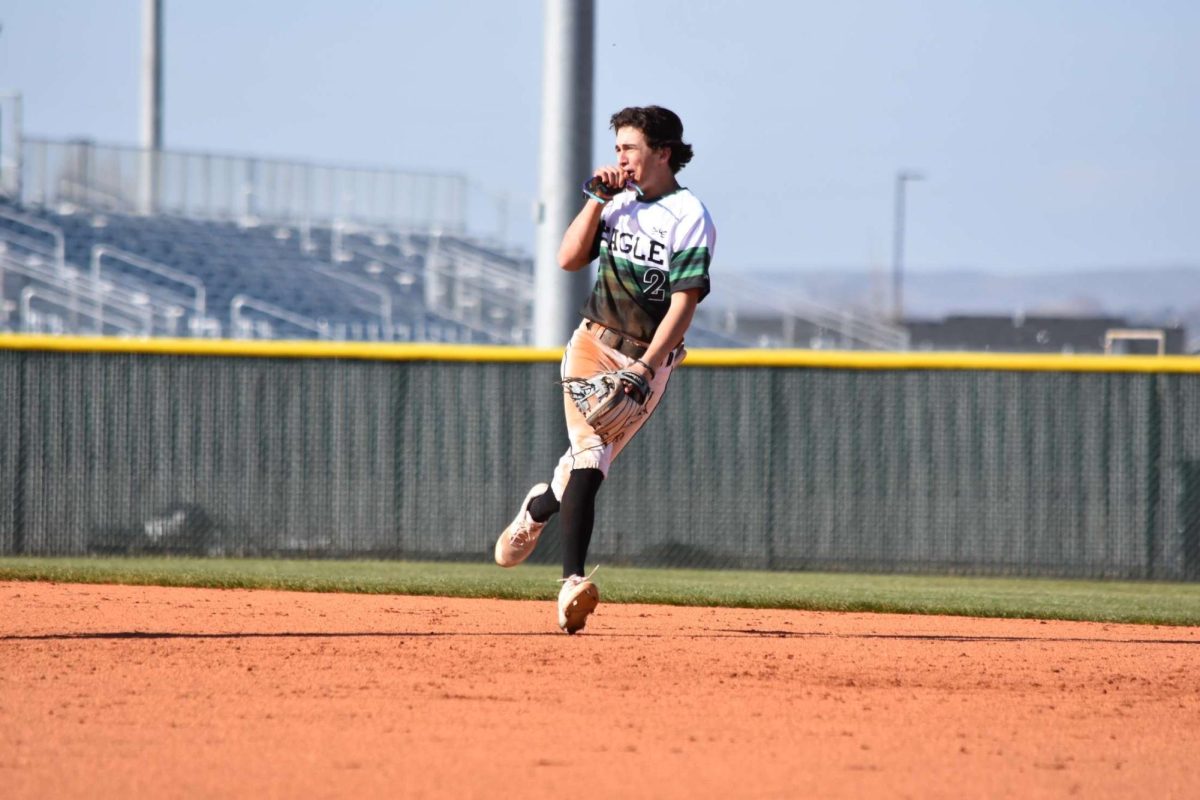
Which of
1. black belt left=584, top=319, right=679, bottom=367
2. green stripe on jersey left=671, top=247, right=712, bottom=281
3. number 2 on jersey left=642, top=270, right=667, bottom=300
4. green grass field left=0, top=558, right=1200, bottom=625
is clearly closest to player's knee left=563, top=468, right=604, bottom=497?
black belt left=584, top=319, right=679, bottom=367

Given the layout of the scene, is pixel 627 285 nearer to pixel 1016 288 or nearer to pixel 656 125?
pixel 656 125

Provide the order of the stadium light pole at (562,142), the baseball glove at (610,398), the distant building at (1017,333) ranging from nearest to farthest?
the baseball glove at (610,398) < the stadium light pole at (562,142) < the distant building at (1017,333)

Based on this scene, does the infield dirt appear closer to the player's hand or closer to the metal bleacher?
the player's hand

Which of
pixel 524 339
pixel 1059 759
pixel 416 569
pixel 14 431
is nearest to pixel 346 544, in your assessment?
pixel 416 569

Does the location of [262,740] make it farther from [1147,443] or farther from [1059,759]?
[1147,443]

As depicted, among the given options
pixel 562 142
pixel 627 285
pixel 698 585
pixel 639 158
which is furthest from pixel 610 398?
pixel 562 142

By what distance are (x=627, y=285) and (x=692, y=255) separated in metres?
0.30

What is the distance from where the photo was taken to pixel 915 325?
33.1 m

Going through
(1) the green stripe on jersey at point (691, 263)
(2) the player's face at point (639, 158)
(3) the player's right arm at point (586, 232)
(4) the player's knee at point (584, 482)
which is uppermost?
(2) the player's face at point (639, 158)

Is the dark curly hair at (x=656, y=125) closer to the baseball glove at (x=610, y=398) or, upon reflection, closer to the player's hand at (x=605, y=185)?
the player's hand at (x=605, y=185)

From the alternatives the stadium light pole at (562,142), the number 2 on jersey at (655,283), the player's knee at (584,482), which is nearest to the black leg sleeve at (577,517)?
the player's knee at (584,482)

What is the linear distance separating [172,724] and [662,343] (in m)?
2.33

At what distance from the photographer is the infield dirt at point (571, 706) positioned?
3977 millimetres

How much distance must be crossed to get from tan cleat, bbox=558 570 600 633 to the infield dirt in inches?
4.3
